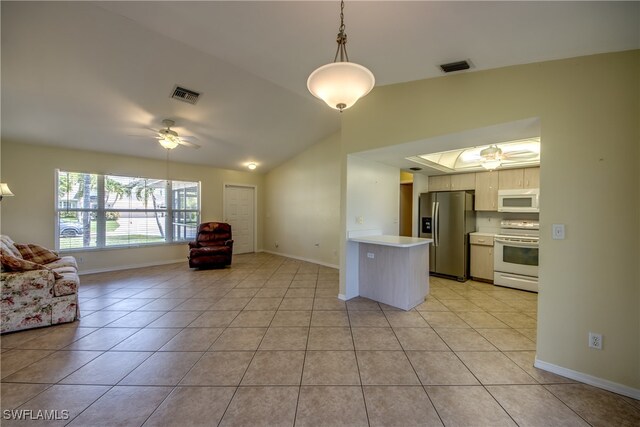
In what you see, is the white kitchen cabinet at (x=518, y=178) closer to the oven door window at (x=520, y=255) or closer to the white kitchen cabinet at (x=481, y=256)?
the white kitchen cabinet at (x=481, y=256)

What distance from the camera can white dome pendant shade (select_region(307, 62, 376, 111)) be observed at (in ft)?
4.73

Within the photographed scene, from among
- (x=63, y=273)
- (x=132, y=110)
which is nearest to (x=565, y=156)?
(x=132, y=110)

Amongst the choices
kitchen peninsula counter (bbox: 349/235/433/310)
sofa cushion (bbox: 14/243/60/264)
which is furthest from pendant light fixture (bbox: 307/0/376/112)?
sofa cushion (bbox: 14/243/60/264)

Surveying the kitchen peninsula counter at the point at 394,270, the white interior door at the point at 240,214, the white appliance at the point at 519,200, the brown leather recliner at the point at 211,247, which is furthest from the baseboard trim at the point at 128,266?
the white appliance at the point at 519,200

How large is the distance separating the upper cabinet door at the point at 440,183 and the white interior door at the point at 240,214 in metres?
5.08

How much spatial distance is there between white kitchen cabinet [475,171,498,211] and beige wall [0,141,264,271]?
6508 millimetres

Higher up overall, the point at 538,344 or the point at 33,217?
the point at 33,217

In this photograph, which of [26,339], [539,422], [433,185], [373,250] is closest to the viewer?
[539,422]

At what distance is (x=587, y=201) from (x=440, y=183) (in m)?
3.30

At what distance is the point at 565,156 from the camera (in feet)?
6.32

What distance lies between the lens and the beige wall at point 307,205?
565 centimetres

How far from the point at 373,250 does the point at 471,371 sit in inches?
71.2

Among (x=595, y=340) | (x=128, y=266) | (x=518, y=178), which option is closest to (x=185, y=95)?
(x=128, y=266)

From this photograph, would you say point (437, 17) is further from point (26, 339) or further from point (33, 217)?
point (33, 217)
